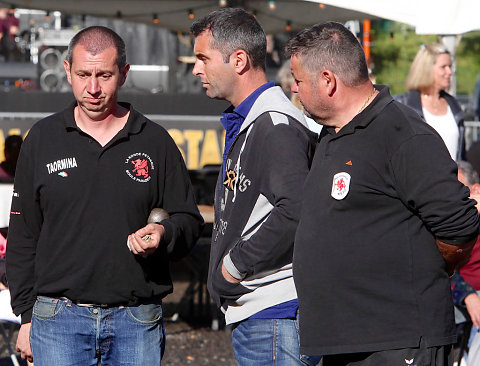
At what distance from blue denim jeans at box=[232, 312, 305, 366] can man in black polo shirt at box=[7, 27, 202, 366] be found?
0.45m

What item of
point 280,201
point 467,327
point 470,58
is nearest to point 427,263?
point 280,201

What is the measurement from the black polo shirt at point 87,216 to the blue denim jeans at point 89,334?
0.17 ft

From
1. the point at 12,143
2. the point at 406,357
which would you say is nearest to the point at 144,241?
the point at 406,357

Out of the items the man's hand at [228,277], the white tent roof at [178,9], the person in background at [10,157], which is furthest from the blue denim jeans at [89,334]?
the white tent roof at [178,9]

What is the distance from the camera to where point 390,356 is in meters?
2.64

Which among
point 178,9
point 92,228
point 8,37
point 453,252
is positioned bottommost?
point 8,37

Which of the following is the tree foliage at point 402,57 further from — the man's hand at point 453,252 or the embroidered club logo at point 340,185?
the embroidered club logo at point 340,185

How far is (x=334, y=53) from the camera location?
2777 mm

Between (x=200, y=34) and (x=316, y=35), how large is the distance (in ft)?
2.00

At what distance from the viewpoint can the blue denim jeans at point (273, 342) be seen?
120 inches

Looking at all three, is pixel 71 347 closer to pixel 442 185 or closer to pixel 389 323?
pixel 389 323

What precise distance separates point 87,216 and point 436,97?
4.11 m

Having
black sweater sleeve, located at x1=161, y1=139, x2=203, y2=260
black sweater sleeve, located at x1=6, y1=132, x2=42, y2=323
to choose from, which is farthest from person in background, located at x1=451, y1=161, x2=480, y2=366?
black sweater sleeve, located at x1=6, y1=132, x2=42, y2=323

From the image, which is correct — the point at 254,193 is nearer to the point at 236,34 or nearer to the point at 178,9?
the point at 236,34
